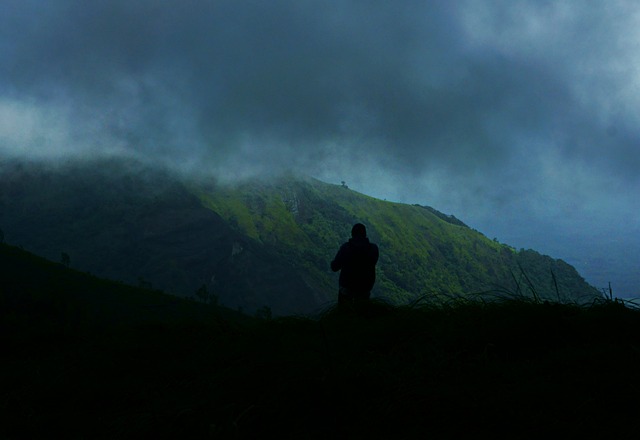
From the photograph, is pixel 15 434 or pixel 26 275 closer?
pixel 15 434

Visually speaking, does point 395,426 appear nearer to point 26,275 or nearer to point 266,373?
point 266,373

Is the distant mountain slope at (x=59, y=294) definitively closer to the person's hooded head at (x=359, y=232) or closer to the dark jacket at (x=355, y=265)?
the person's hooded head at (x=359, y=232)

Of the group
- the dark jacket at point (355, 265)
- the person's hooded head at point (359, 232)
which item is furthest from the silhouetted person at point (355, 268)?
the person's hooded head at point (359, 232)

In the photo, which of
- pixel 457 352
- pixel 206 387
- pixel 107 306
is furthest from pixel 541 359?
pixel 107 306

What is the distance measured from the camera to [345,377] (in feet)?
12.3

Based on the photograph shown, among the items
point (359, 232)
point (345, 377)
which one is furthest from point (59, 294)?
point (345, 377)

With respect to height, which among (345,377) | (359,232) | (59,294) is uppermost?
(359,232)

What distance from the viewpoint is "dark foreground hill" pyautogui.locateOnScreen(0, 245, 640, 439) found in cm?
322

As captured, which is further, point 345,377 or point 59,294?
point 59,294

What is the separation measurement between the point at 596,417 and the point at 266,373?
2.23 m

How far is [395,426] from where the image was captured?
3.22 m

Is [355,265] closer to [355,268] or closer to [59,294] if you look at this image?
[355,268]

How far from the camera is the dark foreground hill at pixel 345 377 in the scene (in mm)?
3221

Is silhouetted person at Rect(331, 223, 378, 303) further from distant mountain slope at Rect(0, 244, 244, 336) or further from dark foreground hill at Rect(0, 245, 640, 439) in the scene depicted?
distant mountain slope at Rect(0, 244, 244, 336)
